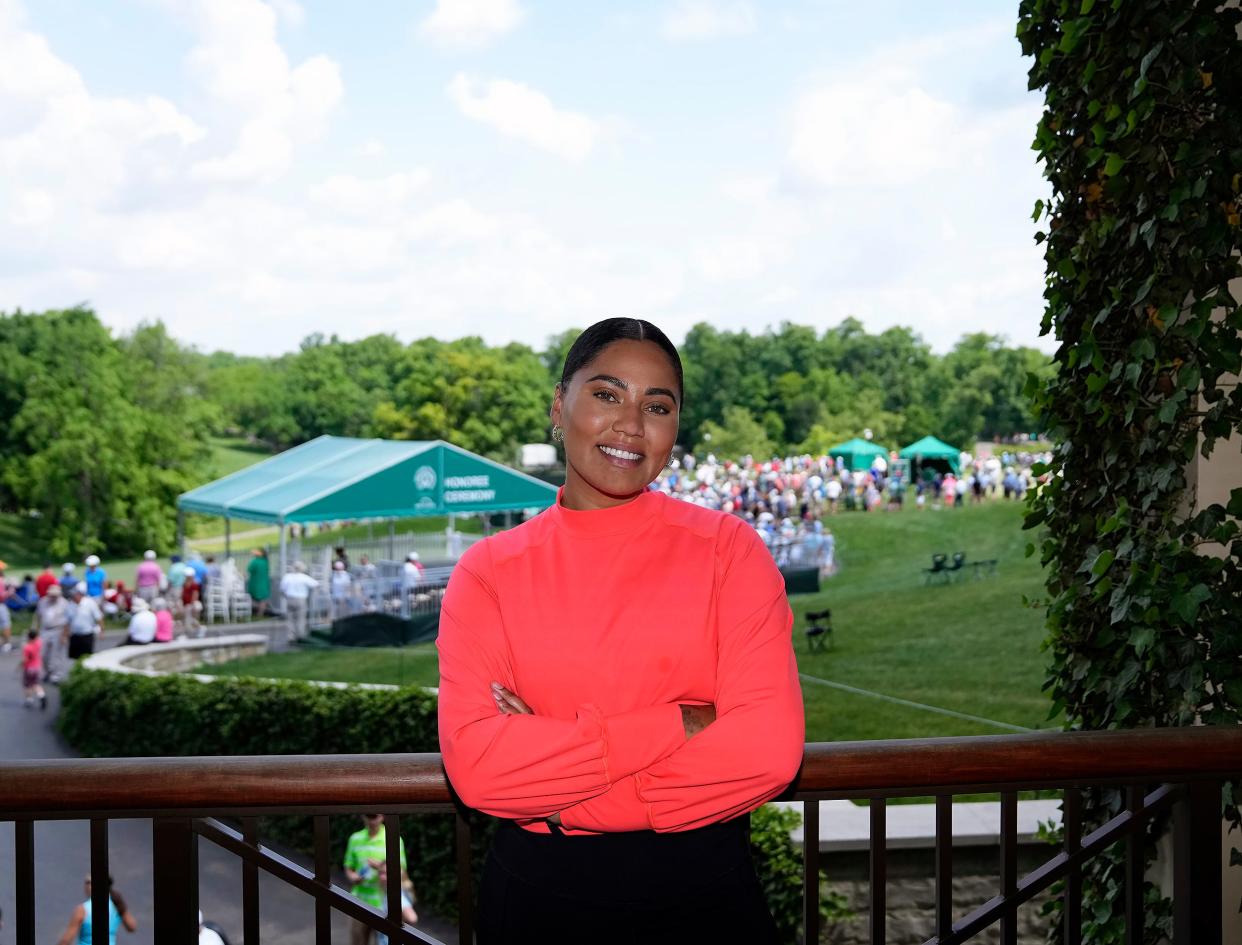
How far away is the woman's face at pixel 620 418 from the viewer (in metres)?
1.26

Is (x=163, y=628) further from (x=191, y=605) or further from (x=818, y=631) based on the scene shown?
(x=818, y=631)

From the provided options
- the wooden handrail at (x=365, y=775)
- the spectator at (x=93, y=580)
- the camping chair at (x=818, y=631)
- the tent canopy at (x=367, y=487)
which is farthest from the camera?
the spectator at (x=93, y=580)

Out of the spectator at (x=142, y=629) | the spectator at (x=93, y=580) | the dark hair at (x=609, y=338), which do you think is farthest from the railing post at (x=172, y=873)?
the spectator at (x=93, y=580)

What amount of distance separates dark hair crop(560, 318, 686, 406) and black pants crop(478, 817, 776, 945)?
0.48 m

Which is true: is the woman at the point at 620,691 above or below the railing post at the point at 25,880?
above

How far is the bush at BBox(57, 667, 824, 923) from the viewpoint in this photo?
7.51 meters

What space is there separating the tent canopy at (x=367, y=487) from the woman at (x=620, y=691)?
1165 centimetres

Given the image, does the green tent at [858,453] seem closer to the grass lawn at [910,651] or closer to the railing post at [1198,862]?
the grass lawn at [910,651]

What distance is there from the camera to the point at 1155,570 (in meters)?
2.04

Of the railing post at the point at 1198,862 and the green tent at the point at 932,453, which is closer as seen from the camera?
the railing post at the point at 1198,862

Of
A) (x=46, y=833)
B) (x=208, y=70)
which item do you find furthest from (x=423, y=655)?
(x=208, y=70)

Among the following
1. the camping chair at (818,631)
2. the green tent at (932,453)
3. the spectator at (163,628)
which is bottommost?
the camping chair at (818,631)

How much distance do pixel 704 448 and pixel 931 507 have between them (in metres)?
15.4

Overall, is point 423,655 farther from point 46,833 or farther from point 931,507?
point 931,507
